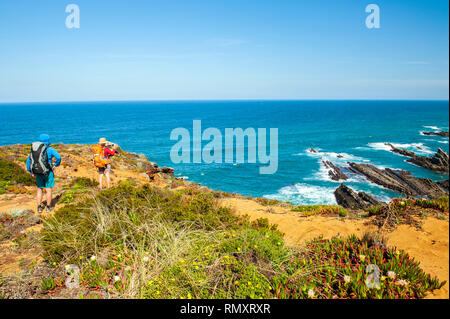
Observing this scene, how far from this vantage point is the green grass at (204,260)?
3668 millimetres

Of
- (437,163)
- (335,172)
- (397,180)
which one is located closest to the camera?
(397,180)

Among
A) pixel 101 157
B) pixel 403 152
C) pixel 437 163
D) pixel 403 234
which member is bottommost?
pixel 437 163

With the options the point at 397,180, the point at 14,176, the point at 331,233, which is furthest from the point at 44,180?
the point at 397,180

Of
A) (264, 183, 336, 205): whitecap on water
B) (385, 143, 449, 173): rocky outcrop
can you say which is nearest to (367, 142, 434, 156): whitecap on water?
(385, 143, 449, 173): rocky outcrop

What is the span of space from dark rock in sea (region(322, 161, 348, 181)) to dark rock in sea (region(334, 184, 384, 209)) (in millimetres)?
6048

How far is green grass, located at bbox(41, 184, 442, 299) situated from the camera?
367cm

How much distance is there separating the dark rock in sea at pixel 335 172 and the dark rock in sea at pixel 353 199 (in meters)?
6.05

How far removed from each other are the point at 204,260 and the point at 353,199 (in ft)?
70.4

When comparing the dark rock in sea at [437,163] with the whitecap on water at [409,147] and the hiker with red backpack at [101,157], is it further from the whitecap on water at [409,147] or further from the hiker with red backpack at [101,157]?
the hiker with red backpack at [101,157]

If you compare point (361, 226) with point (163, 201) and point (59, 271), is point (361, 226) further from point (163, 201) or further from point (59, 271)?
point (59, 271)

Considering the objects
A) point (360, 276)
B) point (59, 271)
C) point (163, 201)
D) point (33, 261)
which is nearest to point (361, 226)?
point (360, 276)

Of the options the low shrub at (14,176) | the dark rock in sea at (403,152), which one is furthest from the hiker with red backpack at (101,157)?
the dark rock in sea at (403,152)

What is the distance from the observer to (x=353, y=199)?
2228cm

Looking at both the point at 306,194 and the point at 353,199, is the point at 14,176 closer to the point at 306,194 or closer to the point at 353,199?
the point at 306,194
